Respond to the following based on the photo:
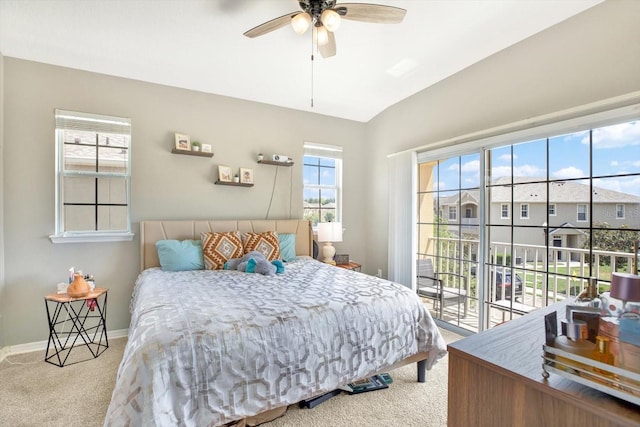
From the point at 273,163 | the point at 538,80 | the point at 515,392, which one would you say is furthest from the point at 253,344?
the point at 538,80

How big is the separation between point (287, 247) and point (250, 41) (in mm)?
2162

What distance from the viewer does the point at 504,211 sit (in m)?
2.95

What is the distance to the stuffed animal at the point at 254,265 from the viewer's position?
2.78 meters

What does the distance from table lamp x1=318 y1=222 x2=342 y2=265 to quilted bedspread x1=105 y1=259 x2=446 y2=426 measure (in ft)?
5.04

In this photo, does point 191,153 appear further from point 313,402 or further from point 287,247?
point 313,402

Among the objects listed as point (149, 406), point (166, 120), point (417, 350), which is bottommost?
point (417, 350)

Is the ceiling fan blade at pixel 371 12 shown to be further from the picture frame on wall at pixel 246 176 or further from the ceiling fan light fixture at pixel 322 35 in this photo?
the picture frame on wall at pixel 246 176

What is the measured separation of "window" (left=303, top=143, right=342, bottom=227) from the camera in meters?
4.25

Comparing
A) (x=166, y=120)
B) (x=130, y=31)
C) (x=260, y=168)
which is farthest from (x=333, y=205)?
(x=130, y=31)

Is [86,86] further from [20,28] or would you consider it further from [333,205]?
[333,205]

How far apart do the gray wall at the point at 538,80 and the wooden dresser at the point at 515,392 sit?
2.26 metres

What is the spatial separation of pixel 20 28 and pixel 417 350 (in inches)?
158

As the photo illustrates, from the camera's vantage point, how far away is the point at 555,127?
2.44m

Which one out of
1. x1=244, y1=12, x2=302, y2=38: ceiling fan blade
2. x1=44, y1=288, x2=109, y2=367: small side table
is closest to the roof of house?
x1=244, y1=12, x2=302, y2=38: ceiling fan blade
